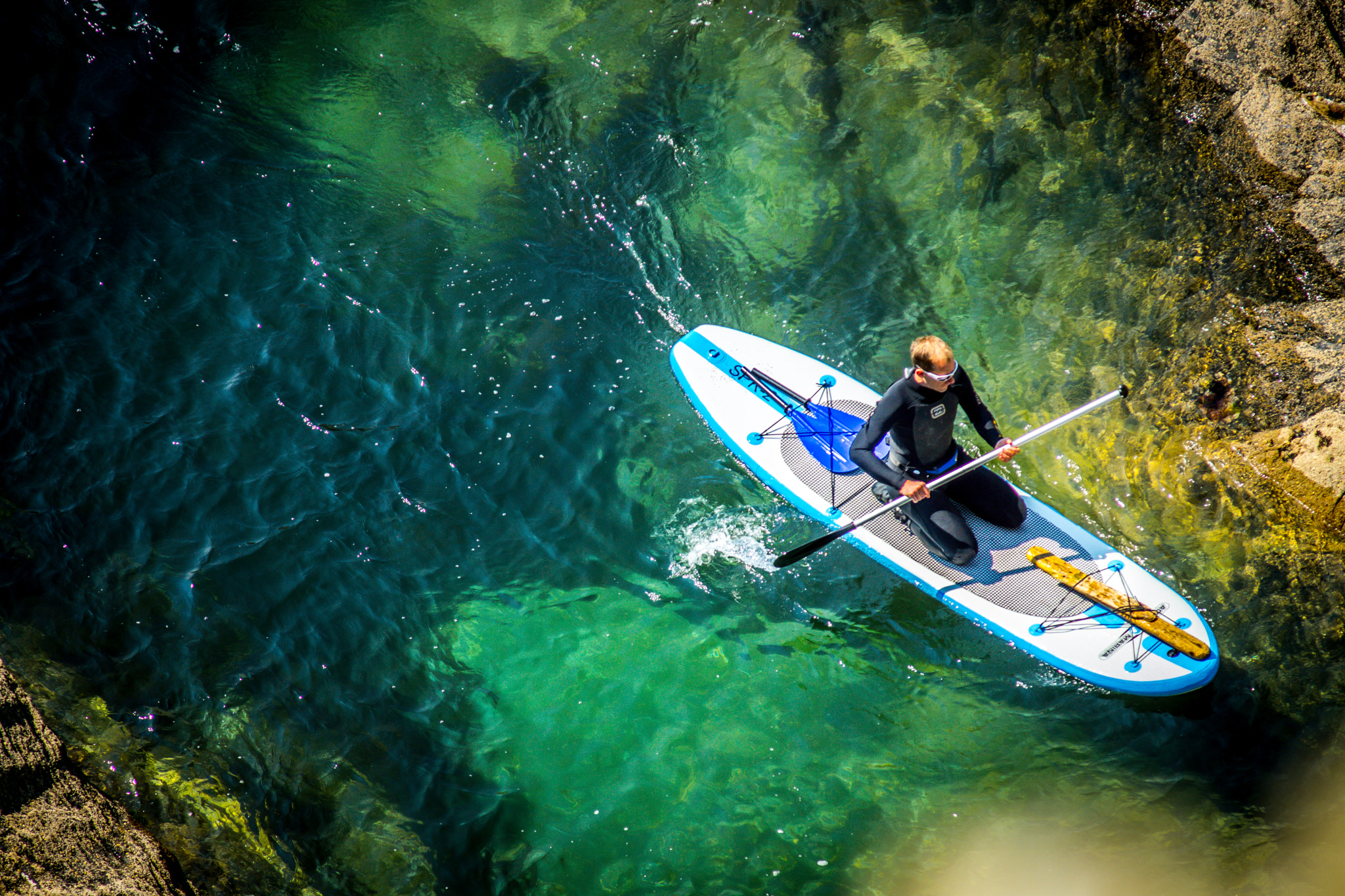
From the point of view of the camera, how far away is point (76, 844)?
4012 mm

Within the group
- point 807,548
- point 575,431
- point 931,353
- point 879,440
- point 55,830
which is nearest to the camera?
point 55,830

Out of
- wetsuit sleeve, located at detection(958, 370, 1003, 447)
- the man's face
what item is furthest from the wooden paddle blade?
the man's face

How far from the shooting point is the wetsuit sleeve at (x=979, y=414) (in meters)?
5.01

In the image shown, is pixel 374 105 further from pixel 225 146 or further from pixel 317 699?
pixel 317 699

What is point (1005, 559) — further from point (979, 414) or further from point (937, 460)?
point (979, 414)

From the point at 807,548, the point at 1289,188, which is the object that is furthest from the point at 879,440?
the point at 1289,188

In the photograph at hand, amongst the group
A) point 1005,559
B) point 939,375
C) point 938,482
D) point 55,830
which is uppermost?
point 939,375

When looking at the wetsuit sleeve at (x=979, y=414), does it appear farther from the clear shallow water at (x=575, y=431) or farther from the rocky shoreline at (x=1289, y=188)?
the rocky shoreline at (x=1289, y=188)

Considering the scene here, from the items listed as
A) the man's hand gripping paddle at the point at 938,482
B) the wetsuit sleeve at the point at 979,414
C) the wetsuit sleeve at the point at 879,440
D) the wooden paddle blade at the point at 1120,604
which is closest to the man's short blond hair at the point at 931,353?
the wetsuit sleeve at the point at 879,440

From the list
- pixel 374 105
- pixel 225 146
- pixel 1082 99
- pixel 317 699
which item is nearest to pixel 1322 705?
pixel 1082 99

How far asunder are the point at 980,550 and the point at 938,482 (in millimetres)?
789

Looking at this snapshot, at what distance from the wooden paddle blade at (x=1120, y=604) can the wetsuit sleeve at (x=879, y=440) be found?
1341mm

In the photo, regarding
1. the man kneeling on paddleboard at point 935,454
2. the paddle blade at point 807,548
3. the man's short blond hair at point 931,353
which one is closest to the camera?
the man's short blond hair at point 931,353

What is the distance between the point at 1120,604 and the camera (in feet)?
17.6
